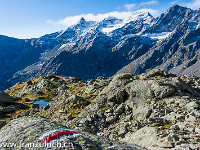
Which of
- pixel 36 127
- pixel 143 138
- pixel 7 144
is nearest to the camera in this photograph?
pixel 7 144

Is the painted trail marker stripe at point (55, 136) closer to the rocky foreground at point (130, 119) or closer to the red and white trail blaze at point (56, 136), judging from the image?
the red and white trail blaze at point (56, 136)

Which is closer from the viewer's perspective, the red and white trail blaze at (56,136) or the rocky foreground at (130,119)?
the red and white trail blaze at (56,136)

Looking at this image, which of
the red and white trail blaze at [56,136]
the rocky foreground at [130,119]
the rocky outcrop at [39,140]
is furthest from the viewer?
the rocky foreground at [130,119]

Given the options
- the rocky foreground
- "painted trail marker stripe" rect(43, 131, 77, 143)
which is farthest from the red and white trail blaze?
the rocky foreground

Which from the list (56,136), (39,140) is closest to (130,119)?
(56,136)

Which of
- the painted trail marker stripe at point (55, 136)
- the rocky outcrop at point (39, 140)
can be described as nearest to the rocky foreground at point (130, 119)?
the rocky outcrop at point (39, 140)

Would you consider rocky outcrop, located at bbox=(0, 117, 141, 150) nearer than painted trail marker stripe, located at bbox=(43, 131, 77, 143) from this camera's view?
Yes

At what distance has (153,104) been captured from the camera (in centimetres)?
2262

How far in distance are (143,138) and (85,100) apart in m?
22.0

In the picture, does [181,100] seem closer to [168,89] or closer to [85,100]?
[168,89]

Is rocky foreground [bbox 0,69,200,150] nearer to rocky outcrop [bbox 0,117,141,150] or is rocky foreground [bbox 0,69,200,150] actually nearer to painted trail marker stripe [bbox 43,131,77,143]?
rocky outcrop [bbox 0,117,141,150]

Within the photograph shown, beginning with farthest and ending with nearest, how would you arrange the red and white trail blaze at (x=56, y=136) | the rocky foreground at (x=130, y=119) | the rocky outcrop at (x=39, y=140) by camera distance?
1. the rocky foreground at (x=130, y=119)
2. the red and white trail blaze at (x=56, y=136)
3. the rocky outcrop at (x=39, y=140)

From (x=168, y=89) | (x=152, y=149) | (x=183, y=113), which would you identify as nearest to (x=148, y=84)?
(x=168, y=89)

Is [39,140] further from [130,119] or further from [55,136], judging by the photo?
[130,119]
